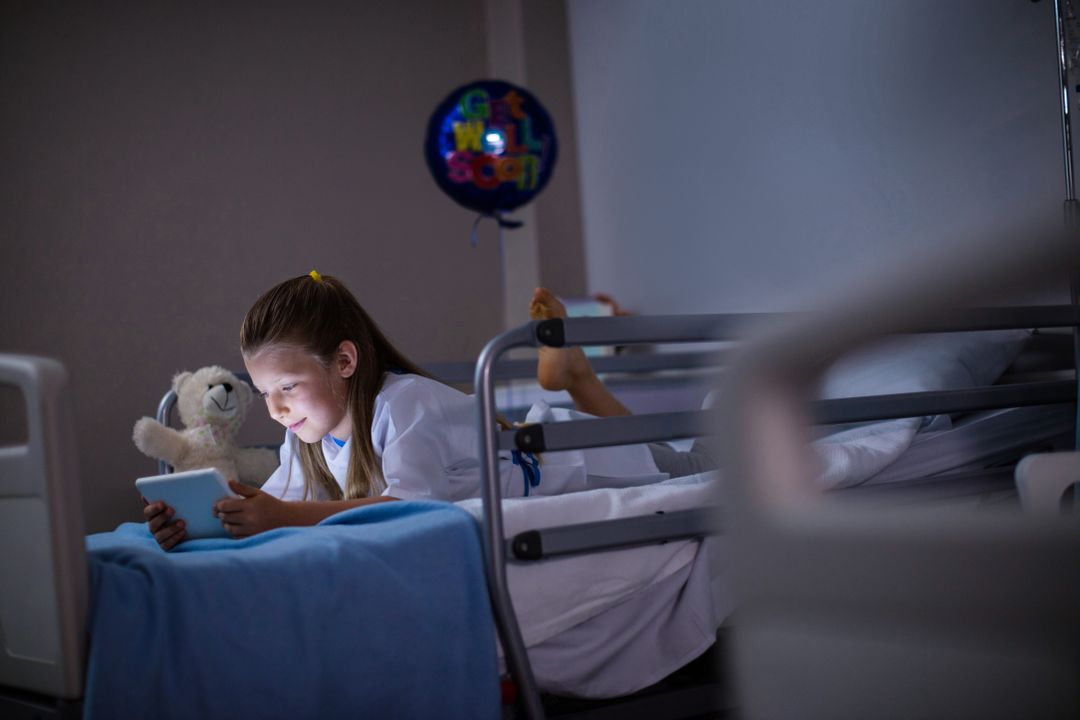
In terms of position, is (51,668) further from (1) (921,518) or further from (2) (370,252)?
(2) (370,252)

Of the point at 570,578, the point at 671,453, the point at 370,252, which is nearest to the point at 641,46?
the point at 370,252

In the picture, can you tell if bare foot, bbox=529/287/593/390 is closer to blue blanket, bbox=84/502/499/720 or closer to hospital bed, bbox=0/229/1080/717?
hospital bed, bbox=0/229/1080/717

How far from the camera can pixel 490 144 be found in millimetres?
2830

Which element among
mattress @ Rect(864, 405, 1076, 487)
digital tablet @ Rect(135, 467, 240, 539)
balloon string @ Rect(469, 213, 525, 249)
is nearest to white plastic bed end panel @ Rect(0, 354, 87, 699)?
digital tablet @ Rect(135, 467, 240, 539)

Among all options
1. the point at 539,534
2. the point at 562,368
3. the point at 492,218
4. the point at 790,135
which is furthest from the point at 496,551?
the point at 492,218

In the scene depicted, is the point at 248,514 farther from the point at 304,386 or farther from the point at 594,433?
the point at 594,433

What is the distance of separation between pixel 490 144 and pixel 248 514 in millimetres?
1769

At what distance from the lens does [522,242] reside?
3.64 m

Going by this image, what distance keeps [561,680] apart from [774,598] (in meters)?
0.77

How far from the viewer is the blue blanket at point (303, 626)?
0.97 metres

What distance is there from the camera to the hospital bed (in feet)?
3.12

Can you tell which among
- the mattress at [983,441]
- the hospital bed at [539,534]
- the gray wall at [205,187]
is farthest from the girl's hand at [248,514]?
the gray wall at [205,187]

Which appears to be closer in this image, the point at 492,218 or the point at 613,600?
the point at 613,600

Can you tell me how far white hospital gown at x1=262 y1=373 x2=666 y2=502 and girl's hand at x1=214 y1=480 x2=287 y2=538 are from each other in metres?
0.17
